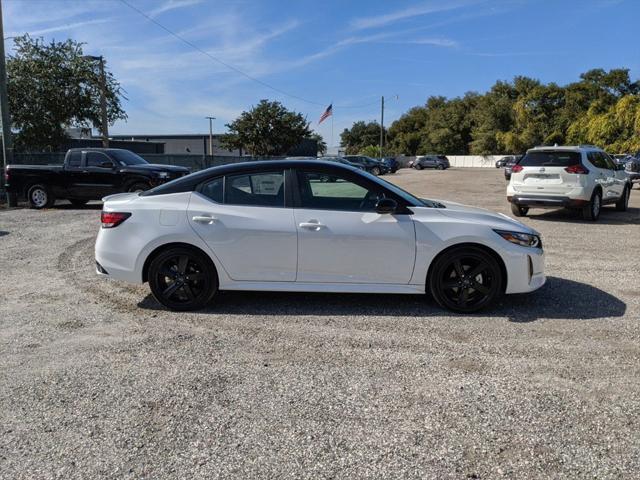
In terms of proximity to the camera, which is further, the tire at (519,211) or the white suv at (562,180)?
the tire at (519,211)

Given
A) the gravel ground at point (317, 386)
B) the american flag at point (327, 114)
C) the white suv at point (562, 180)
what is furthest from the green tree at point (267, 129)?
the gravel ground at point (317, 386)

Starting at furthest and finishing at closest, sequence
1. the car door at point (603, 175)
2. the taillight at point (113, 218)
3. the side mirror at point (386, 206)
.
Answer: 1. the car door at point (603, 175)
2. the taillight at point (113, 218)
3. the side mirror at point (386, 206)

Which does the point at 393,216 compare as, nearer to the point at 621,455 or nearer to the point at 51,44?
the point at 621,455

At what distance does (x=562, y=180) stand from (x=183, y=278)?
981 cm

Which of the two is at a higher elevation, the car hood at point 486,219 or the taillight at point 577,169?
the taillight at point 577,169

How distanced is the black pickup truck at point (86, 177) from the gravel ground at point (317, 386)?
8.81 meters

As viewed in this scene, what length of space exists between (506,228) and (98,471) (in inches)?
163

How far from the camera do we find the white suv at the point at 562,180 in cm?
1199

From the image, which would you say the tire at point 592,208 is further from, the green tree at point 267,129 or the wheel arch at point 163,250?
the green tree at point 267,129

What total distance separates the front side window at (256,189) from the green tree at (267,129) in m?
46.8

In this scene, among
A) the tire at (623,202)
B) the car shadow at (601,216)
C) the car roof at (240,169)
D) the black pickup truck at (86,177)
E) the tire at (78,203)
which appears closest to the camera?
the car roof at (240,169)

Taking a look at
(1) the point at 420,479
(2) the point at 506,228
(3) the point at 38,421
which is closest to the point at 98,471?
(3) the point at 38,421

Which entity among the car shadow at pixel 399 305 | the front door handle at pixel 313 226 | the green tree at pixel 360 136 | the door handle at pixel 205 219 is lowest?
the car shadow at pixel 399 305

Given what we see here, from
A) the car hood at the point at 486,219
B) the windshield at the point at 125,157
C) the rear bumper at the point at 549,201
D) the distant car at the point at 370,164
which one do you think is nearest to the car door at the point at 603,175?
the rear bumper at the point at 549,201
